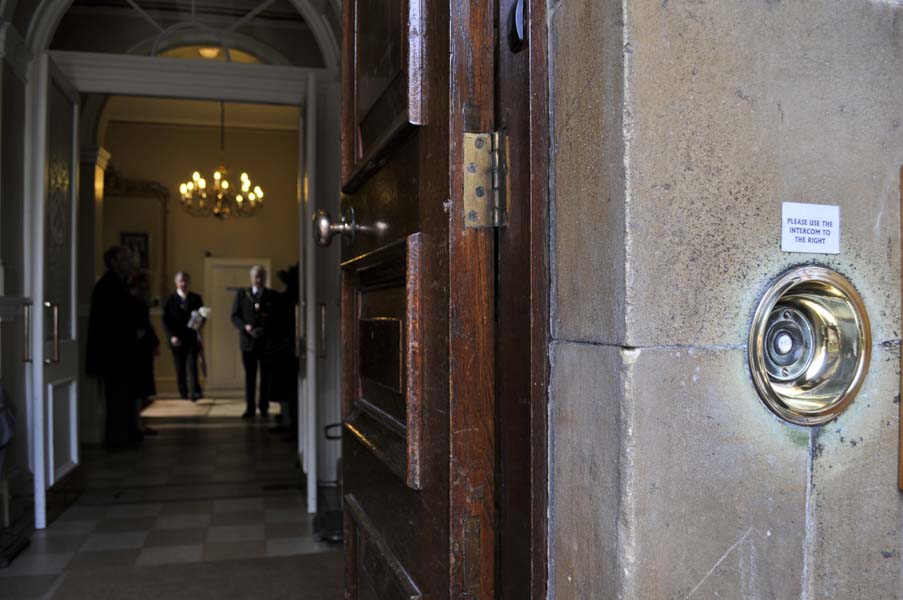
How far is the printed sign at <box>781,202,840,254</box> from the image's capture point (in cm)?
87

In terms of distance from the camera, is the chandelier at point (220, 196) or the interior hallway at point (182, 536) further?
the chandelier at point (220, 196)

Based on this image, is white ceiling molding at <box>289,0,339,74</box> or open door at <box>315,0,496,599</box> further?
white ceiling molding at <box>289,0,339,74</box>

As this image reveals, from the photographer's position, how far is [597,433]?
2.74 ft

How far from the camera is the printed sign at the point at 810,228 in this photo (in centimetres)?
87

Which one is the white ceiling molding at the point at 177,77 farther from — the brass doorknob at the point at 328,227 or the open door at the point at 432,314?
the open door at the point at 432,314

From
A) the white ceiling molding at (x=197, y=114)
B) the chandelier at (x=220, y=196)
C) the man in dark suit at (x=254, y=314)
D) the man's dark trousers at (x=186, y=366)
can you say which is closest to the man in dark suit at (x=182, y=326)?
the man's dark trousers at (x=186, y=366)

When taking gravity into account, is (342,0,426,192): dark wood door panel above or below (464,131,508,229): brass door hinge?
above

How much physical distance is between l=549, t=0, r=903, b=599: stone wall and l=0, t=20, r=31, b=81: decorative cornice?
3842 millimetres

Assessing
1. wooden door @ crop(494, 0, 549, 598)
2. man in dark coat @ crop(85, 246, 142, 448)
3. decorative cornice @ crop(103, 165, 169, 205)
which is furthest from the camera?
decorative cornice @ crop(103, 165, 169, 205)

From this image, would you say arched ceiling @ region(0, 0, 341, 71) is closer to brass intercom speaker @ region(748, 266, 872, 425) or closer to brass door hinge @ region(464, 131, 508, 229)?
brass door hinge @ region(464, 131, 508, 229)

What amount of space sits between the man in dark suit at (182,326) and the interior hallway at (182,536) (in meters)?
2.80

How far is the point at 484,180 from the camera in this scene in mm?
1045

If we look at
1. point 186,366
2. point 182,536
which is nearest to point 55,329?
point 182,536

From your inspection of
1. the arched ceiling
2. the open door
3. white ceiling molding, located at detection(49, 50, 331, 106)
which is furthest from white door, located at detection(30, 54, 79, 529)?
the open door
